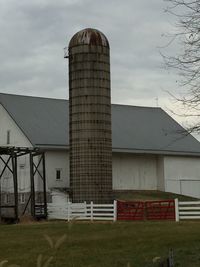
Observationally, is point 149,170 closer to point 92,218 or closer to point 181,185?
point 181,185

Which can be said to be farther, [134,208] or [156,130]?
[156,130]

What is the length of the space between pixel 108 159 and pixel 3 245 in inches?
682

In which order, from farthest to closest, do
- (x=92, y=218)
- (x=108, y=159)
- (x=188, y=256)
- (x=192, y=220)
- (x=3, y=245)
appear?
(x=108, y=159), (x=92, y=218), (x=192, y=220), (x=3, y=245), (x=188, y=256)

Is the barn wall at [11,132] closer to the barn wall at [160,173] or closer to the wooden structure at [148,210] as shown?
the barn wall at [160,173]

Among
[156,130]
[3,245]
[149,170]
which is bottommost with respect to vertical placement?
[3,245]

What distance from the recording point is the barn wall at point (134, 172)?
46.7 meters

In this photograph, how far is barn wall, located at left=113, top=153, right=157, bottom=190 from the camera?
153ft

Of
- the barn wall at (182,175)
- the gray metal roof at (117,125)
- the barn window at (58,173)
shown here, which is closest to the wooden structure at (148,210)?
the gray metal roof at (117,125)

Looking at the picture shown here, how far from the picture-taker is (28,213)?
40125mm

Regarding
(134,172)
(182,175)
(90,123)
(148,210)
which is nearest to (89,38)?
(90,123)

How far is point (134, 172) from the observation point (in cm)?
4784

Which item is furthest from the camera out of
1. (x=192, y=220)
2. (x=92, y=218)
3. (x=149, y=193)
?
(x=149, y=193)

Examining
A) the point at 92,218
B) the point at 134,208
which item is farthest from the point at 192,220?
the point at 92,218

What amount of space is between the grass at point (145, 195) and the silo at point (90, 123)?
8713mm
